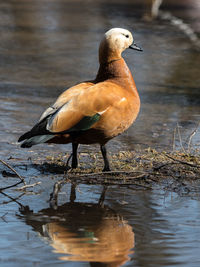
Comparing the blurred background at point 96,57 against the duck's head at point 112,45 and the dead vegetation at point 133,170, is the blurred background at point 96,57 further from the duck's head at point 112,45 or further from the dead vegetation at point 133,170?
the duck's head at point 112,45

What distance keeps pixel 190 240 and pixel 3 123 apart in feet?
13.3

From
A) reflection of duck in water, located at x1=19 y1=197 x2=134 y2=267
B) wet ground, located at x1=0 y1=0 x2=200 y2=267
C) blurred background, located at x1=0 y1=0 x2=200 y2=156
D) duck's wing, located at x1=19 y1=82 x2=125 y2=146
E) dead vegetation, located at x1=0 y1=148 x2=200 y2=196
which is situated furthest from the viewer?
blurred background, located at x1=0 y1=0 x2=200 y2=156

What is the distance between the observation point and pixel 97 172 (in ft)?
19.7

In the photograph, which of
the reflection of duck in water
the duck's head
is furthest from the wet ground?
the duck's head

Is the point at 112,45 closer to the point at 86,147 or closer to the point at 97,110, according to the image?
the point at 97,110

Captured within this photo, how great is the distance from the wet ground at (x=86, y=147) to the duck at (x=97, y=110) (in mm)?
469

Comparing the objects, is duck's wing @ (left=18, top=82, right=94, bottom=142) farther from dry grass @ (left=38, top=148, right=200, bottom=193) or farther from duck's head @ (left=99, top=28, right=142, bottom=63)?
dry grass @ (left=38, top=148, right=200, bottom=193)

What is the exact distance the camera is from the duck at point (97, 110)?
5.61 meters

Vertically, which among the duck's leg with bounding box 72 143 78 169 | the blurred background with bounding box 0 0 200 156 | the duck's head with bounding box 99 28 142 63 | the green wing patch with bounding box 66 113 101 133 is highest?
the duck's head with bounding box 99 28 142 63

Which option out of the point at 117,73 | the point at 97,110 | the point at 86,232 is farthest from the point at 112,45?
the point at 86,232

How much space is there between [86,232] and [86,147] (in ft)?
8.57

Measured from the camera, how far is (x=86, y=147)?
7.17 meters

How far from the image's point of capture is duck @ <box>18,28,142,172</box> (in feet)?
18.4

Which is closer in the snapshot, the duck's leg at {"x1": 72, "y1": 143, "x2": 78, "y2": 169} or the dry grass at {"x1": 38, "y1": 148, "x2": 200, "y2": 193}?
the dry grass at {"x1": 38, "y1": 148, "x2": 200, "y2": 193}
